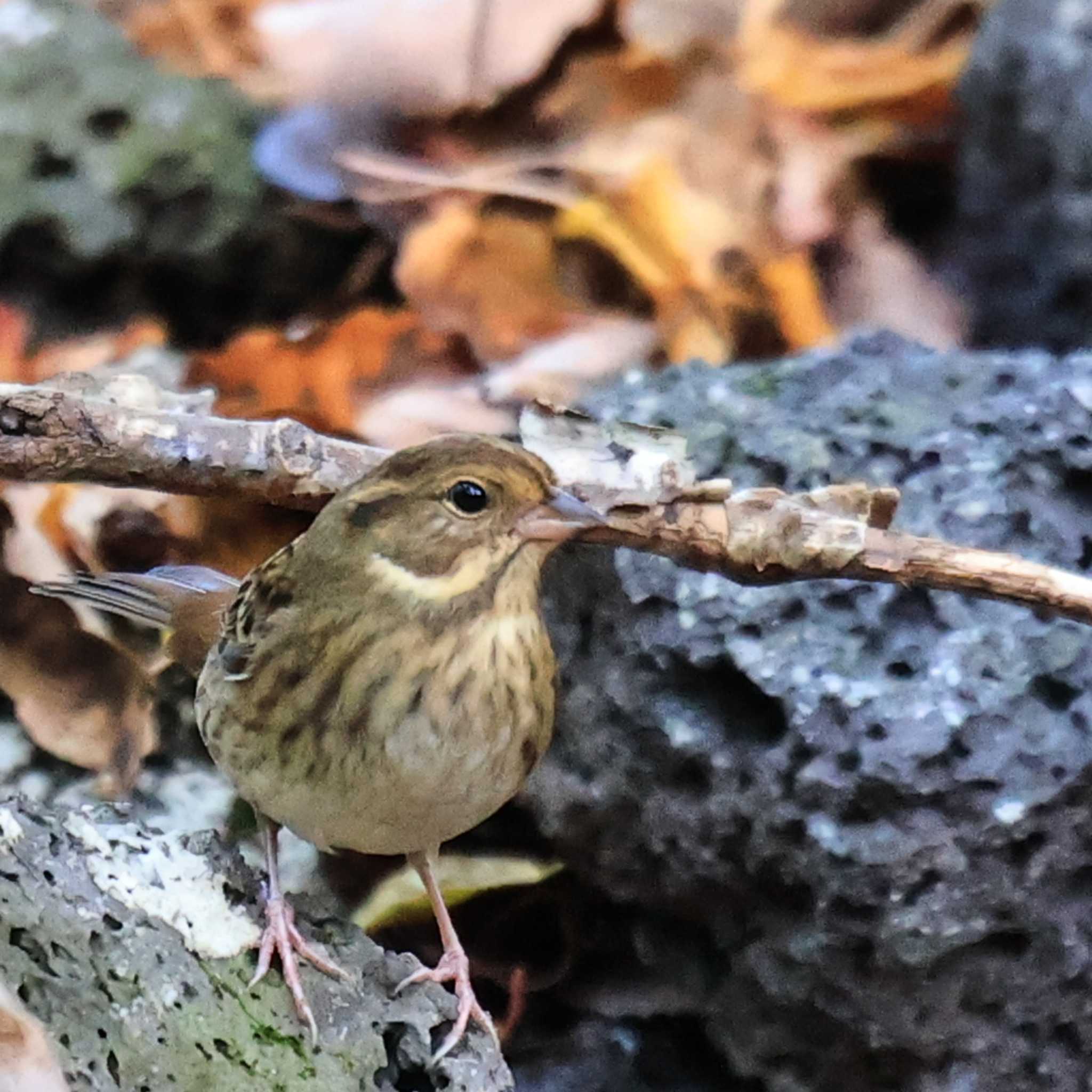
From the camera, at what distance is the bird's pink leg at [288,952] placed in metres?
1.72

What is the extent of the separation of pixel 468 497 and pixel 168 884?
547 millimetres

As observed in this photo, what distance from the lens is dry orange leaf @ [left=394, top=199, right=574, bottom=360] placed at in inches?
131

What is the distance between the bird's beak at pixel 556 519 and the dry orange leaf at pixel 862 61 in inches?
94.8

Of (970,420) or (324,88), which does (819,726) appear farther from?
(324,88)

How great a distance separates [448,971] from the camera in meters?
2.09

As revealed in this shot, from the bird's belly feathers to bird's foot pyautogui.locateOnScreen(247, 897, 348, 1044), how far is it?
142mm

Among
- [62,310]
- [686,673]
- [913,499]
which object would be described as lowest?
[62,310]

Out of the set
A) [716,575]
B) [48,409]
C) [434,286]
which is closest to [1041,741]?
Answer: [716,575]

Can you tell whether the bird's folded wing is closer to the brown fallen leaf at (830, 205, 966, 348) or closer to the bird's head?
the bird's head

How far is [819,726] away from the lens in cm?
197

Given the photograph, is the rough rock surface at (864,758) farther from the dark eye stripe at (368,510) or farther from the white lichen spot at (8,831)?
the white lichen spot at (8,831)

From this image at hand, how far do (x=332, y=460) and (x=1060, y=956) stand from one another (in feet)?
3.73

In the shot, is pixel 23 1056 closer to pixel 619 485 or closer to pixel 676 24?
pixel 619 485

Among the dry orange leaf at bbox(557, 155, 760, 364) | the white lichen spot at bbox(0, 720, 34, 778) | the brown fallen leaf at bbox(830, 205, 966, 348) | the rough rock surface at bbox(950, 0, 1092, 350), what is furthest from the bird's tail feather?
the rough rock surface at bbox(950, 0, 1092, 350)
